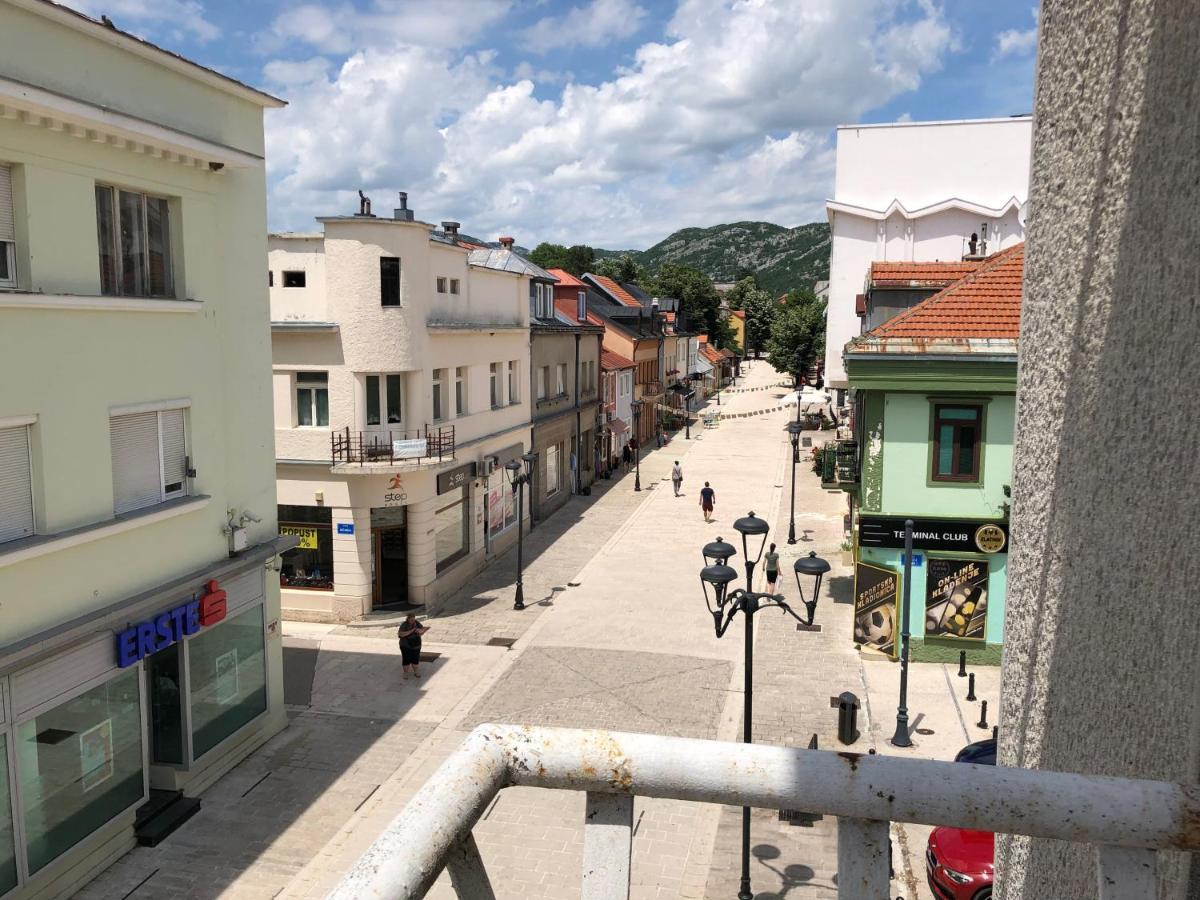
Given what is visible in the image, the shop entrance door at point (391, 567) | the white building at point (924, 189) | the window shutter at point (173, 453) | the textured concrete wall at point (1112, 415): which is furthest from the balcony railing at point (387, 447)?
the textured concrete wall at point (1112, 415)

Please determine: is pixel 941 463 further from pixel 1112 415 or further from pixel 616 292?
pixel 616 292

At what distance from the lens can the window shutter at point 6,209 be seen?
10016 mm

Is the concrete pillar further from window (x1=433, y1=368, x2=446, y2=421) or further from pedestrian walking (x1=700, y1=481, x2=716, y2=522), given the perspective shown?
pedestrian walking (x1=700, y1=481, x2=716, y2=522)

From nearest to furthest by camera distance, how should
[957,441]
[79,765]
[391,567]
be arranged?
[79,765] → [957,441] → [391,567]

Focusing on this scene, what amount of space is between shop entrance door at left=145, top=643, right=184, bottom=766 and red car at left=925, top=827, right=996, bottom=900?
9.68 m

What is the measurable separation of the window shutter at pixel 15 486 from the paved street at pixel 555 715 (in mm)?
4316

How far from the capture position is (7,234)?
10.1m

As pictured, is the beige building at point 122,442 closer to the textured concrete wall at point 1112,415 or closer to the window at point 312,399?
the window at point 312,399

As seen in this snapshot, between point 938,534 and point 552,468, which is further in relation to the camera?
point 552,468

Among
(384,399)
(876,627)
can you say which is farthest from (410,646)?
(876,627)

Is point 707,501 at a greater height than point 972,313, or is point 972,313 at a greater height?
point 972,313

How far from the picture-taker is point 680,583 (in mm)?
25312

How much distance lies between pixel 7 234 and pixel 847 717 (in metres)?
12.7

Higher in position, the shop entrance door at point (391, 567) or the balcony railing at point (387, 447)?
the balcony railing at point (387, 447)
